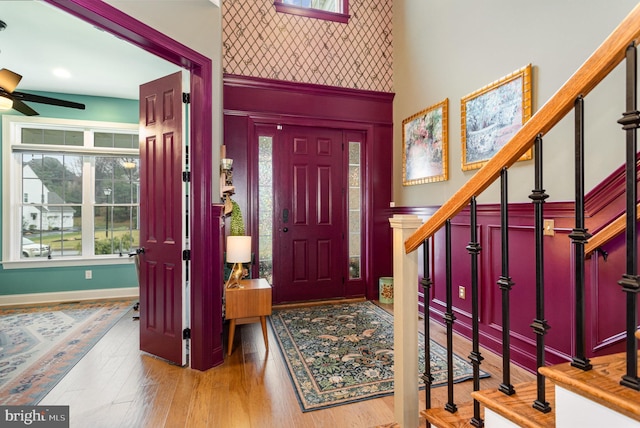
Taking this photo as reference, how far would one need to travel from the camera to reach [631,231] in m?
0.81

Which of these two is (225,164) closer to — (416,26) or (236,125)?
(236,125)

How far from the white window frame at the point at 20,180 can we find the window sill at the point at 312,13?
282 cm

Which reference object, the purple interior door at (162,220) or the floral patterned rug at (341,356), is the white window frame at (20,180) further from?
the floral patterned rug at (341,356)

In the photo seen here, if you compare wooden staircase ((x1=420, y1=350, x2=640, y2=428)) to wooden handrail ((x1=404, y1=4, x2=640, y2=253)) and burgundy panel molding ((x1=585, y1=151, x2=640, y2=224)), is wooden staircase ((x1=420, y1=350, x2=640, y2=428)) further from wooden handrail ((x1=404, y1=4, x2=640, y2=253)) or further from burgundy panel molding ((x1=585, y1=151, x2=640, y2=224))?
burgundy panel molding ((x1=585, y1=151, x2=640, y2=224))

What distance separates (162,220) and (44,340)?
6.13ft

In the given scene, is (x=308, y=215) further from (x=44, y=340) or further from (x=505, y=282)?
(x=505, y=282)

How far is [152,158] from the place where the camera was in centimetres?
274

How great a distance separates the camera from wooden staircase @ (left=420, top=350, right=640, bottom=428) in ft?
2.60

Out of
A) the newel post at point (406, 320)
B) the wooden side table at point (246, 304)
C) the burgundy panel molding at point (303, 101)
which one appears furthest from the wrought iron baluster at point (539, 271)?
the burgundy panel molding at point (303, 101)

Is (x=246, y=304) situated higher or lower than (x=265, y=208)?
lower

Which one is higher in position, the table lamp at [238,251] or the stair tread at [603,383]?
the table lamp at [238,251]

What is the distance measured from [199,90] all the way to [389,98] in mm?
2876

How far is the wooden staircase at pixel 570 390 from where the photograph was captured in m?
0.79

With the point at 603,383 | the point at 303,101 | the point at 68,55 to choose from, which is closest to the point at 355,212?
the point at 303,101
